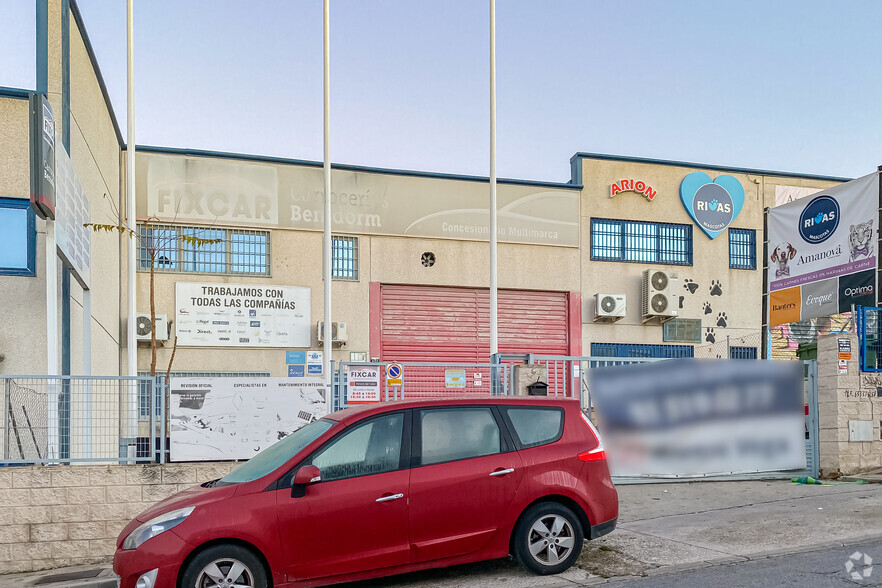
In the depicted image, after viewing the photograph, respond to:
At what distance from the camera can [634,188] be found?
78.5 ft

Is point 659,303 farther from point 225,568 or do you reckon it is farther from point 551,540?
point 225,568

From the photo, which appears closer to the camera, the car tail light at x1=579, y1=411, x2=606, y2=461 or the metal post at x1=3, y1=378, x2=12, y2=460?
the car tail light at x1=579, y1=411, x2=606, y2=461

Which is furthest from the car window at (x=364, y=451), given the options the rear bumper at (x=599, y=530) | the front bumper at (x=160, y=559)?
the rear bumper at (x=599, y=530)

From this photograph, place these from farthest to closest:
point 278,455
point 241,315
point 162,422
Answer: point 241,315
point 162,422
point 278,455

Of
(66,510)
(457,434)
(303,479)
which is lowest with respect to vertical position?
(66,510)

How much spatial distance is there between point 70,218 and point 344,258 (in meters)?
11.0

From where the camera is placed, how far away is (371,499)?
629 centimetres

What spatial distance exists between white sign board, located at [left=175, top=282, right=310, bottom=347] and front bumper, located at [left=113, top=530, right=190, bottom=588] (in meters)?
14.8

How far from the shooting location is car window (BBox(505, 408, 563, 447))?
271 inches

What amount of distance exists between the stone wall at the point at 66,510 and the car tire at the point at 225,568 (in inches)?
130

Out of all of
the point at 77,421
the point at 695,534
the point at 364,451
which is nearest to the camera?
the point at 364,451

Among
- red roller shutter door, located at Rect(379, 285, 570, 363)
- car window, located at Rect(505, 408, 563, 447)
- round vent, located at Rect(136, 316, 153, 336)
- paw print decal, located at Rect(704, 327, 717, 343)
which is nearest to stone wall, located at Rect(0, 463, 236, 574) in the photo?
car window, located at Rect(505, 408, 563, 447)

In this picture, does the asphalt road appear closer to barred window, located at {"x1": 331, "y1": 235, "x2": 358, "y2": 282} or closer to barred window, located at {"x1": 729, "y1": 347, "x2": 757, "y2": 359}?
barred window, located at {"x1": 331, "y1": 235, "x2": 358, "y2": 282}

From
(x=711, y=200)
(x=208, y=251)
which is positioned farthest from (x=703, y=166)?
(x=208, y=251)
